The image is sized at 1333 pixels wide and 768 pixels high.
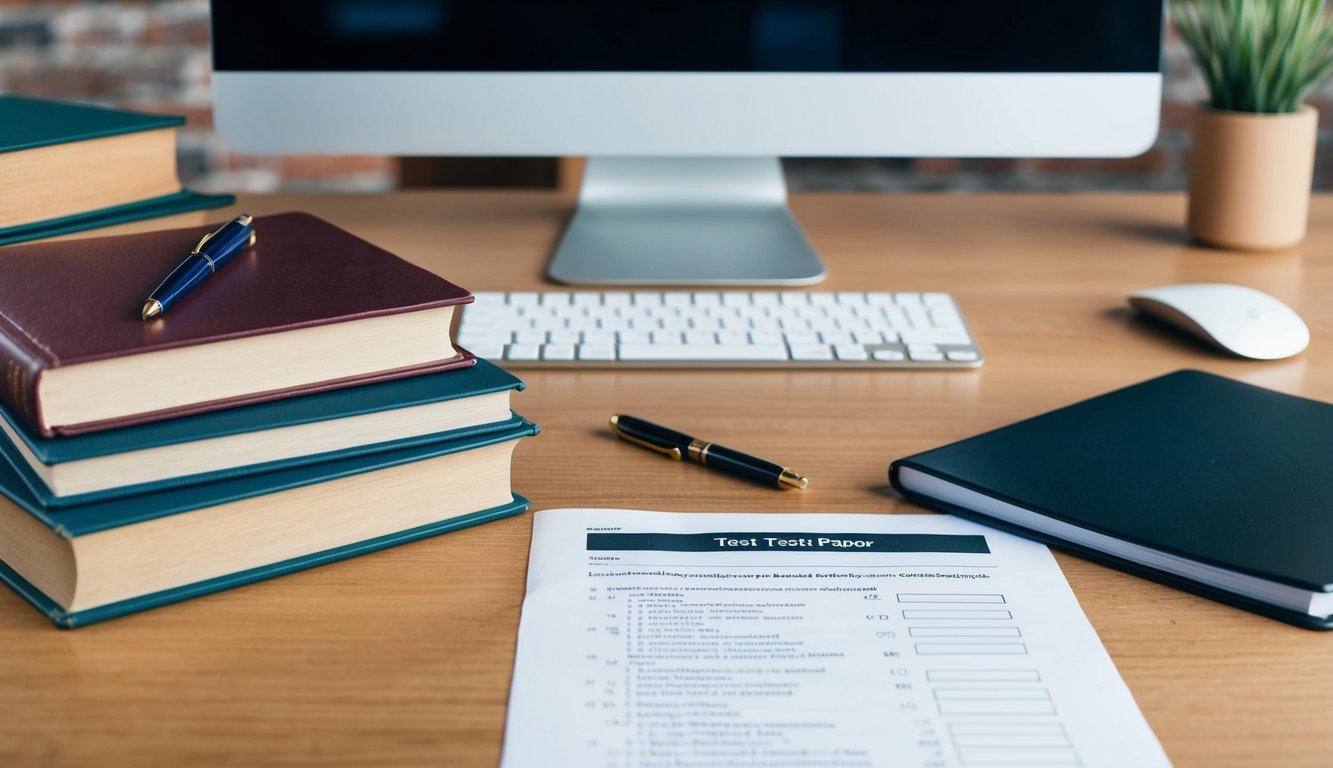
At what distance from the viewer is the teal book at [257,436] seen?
498 millimetres

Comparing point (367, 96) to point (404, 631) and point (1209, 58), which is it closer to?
point (404, 631)

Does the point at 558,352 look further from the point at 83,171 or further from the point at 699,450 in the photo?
the point at 83,171

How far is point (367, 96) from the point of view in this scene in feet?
3.18

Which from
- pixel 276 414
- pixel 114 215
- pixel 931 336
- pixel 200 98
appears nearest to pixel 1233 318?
pixel 931 336

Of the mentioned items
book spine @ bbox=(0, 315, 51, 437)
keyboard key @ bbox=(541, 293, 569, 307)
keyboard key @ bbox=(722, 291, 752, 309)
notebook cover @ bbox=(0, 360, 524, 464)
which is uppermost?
book spine @ bbox=(0, 315, 51, 437)

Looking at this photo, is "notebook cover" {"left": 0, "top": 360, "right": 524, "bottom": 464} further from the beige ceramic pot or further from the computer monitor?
the beige ceramic pot

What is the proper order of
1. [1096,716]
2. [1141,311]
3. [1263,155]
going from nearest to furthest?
1. [1096,716]
2. [1141,311]
3. [1263,155]

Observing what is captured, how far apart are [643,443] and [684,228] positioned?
0.42 meters

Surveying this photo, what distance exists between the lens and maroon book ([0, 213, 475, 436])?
19.9 inches

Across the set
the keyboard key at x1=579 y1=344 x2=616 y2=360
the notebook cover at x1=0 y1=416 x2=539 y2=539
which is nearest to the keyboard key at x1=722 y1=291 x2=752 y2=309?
the keyboard key at x1=579 y1=344 x2=616 y2=360

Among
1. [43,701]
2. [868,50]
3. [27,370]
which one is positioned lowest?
[43,701]

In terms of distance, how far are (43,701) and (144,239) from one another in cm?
28

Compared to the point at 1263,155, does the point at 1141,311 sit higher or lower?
lower

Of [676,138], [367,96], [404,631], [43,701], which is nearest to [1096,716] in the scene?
[404,631]
